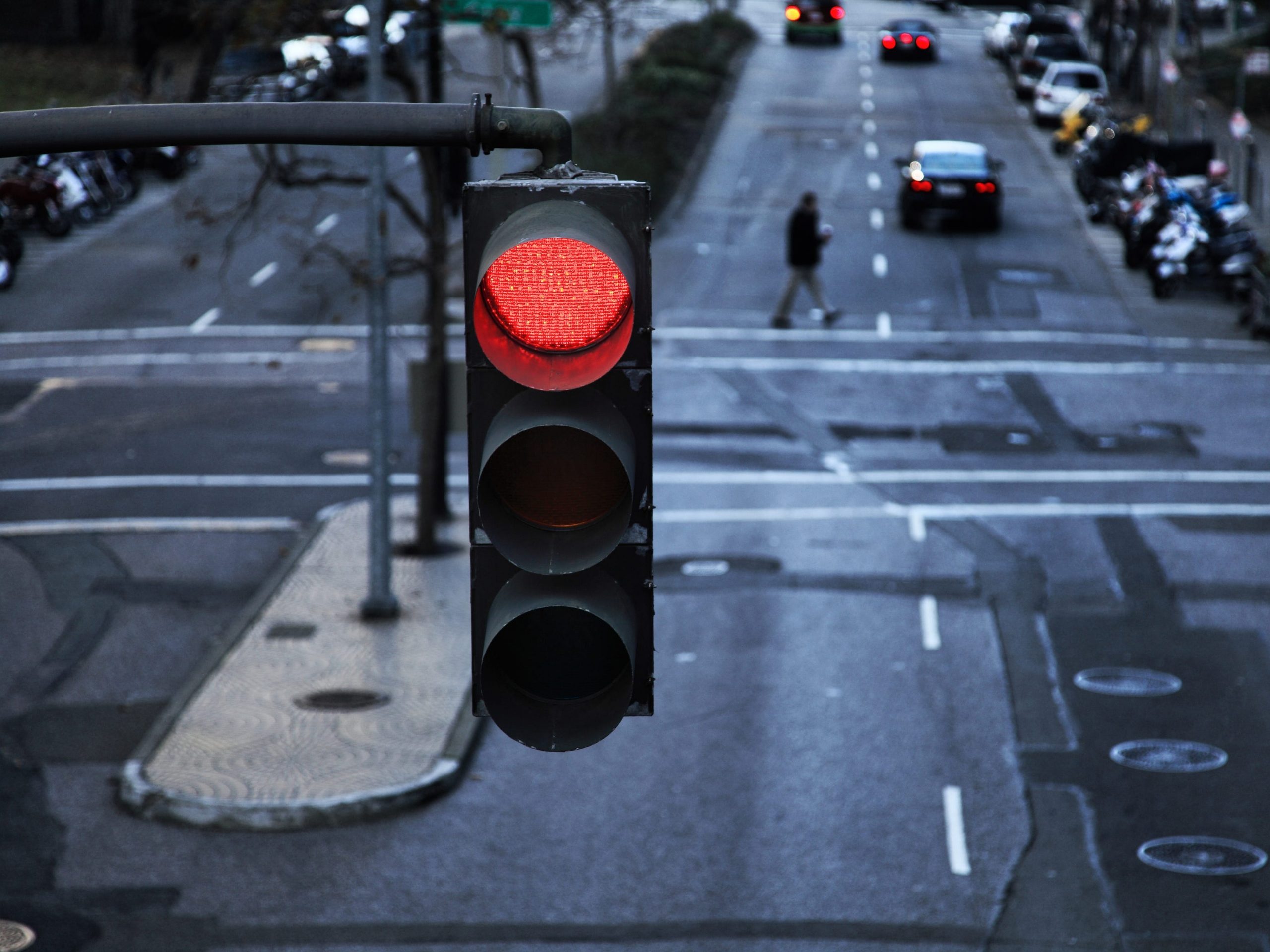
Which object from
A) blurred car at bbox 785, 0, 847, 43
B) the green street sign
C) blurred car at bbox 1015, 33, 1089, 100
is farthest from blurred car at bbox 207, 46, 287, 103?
blurred car at bbox 1015, 33, 1089, 100

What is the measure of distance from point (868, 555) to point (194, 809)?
777 centimetres

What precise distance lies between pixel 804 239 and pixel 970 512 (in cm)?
928

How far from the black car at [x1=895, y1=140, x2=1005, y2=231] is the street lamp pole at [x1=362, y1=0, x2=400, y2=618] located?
21.1 metres

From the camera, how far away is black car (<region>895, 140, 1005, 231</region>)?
34500 mm

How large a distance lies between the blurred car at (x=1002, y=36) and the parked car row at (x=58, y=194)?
34.3 metres

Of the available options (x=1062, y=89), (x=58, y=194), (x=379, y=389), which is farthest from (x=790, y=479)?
(x=1062, y=89)

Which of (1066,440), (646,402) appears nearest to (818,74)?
(1066,440)

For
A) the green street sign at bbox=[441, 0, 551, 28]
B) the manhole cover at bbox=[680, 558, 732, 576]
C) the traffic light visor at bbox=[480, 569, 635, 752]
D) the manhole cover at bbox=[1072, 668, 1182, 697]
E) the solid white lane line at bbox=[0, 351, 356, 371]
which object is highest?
the traffic light visor at bbox=[480, 569, 635, 752]

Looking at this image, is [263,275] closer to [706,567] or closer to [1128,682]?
[706,567]

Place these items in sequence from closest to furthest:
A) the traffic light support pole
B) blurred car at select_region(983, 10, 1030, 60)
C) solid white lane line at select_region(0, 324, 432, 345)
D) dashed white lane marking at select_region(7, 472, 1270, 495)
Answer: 1. the traffic light support pole
2. dashed white lane marking at select_region(7, 472, 1270, 495)
3. solid white lane line at select_region(0, 324, 432, 345)
4. blurred car at select_region(983, 10, 1030, 60)

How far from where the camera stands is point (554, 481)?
3.33 metres

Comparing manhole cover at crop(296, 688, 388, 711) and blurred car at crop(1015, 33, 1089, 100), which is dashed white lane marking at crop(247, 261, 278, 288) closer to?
manhole cover at crop(296, 688, 388, 711)

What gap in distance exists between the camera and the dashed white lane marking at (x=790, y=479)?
19359 mm

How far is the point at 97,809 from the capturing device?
11.6 metres
